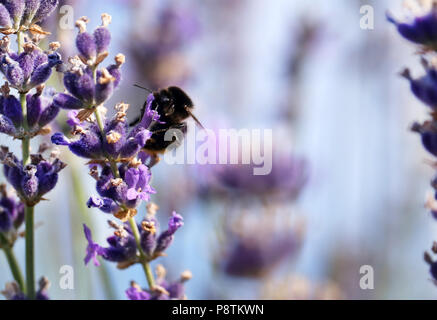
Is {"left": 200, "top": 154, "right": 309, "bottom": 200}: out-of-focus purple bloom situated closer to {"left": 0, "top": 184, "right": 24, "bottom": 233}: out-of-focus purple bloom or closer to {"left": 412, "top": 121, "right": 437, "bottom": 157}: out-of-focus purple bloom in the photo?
{"left": 0, "top": 184, "right": 24, "bottom": 233}: out-of-focus purple bloom

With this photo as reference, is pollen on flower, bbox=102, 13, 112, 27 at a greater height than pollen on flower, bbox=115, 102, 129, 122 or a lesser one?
greater

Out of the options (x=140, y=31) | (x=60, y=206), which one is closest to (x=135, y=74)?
(x=140, y=31)

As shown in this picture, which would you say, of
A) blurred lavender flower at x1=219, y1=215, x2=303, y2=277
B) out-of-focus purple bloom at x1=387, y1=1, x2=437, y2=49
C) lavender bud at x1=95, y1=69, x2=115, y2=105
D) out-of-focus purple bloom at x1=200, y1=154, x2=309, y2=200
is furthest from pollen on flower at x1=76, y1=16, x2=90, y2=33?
out-of-focus purple bloom at x1=200, y1=154, x2=309, y2=200

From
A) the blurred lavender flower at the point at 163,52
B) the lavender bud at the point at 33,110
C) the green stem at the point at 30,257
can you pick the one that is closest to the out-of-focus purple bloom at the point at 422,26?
the lavender bud at the point at 33,110

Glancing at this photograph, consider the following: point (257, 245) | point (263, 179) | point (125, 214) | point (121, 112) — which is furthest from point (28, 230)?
point (263, 179)

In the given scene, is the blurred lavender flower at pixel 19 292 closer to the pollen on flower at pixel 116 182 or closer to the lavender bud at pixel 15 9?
the pollen on flower at pixel 116 182

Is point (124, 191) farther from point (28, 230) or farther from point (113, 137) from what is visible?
point (28, 230)

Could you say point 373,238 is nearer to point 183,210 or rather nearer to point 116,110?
point 183,210
